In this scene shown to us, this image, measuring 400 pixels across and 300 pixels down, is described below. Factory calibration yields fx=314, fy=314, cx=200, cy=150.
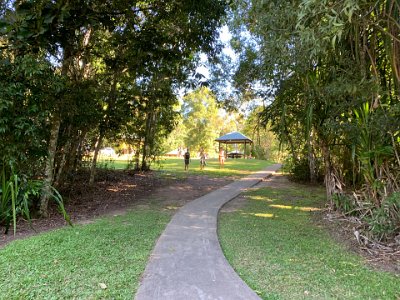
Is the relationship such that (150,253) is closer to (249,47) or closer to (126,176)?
(249,47)

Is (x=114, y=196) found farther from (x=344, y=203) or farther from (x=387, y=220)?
(x=387, y=220)

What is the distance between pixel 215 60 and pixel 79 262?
655 cm

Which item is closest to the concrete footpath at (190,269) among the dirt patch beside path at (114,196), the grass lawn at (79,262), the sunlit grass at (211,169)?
the grass lawn at (79,262)

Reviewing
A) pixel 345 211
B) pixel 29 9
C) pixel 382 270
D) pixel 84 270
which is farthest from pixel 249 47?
pixel 84 270

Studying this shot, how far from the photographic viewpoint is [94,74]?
8.84 m

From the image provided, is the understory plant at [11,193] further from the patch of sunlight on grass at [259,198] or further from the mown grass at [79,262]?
the patch of sunlight on grass at [259,198]

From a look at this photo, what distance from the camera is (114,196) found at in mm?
9461

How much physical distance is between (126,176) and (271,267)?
1040cm

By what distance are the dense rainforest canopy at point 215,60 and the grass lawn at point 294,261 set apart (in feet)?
3.39

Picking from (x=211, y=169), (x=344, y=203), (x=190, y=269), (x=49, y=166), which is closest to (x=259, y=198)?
(x=344, y=203)

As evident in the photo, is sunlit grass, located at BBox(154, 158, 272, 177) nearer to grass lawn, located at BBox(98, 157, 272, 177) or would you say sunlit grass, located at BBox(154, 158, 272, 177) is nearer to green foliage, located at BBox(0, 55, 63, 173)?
grass lawn, located at BBox(98, 157, 272, 177)

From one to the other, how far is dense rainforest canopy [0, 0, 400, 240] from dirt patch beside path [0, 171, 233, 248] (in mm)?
654

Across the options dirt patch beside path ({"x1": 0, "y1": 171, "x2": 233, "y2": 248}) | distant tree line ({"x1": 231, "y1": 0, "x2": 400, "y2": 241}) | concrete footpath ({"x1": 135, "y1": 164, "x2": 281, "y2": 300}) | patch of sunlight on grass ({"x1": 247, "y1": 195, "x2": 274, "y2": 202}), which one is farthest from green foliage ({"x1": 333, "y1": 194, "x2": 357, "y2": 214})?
dirt patch beside path ({"x1": 0, "y1": 171, "x2": 233, "y2": 248})

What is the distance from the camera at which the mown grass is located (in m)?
3.29
